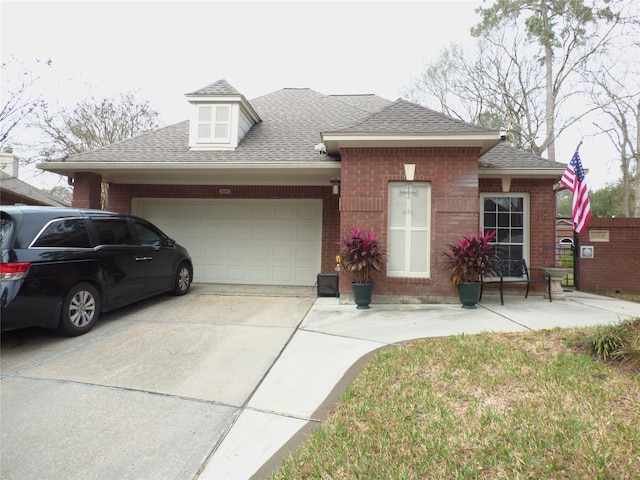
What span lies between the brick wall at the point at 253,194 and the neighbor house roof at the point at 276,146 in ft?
0.69

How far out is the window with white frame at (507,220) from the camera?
26.2ft

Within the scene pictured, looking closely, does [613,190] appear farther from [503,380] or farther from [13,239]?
[13,239]

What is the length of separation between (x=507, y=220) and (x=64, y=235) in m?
8.71

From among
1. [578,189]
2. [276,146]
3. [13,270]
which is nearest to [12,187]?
[276,146]

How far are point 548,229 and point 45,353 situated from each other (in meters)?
9.52

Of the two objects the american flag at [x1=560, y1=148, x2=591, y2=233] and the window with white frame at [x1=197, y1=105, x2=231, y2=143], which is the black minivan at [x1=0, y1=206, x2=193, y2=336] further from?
the american flag at [x1=560, y1=148, x2=591, y2=233]

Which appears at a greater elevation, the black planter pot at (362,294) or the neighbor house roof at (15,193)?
the neighbor house roof at (15,193)

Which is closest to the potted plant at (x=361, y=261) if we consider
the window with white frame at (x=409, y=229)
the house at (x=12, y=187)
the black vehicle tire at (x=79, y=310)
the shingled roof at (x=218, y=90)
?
the window with white frame at (x=409, y=229)

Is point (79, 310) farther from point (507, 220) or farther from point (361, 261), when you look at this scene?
point (507, 220)

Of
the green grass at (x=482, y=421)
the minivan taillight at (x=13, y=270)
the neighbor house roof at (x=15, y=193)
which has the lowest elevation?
the green grass at (x=482, y=421)

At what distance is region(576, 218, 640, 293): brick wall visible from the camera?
8930mm

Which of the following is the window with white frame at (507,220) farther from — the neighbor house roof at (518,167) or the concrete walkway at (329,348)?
the concrete walkway at (329,348)

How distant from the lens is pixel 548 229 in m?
7.80

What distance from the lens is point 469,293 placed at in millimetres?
6066
